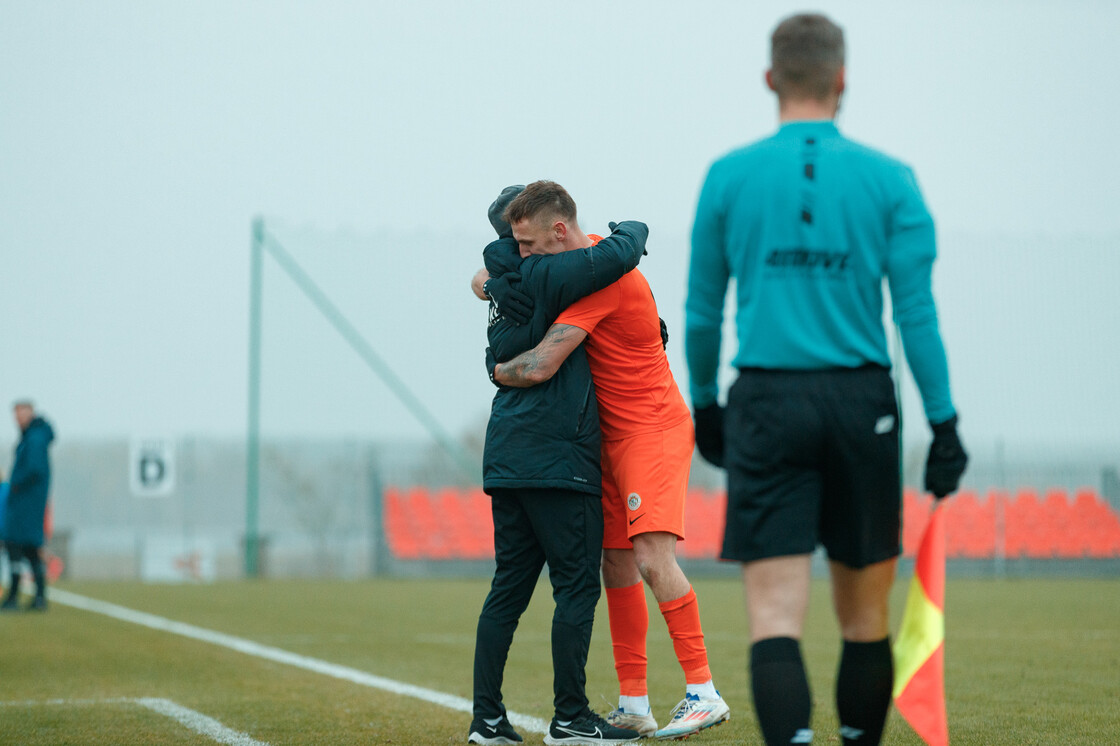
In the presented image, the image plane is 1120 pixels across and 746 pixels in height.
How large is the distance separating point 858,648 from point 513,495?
4.52 feet

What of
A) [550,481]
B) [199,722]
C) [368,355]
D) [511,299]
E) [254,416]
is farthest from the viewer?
[254,416]

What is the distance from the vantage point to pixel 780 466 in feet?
8.63

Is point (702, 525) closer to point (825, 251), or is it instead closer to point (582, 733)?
point (582, 733)

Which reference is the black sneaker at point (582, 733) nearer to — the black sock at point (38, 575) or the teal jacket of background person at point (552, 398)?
the teal jacket of background person at point (552, 398)

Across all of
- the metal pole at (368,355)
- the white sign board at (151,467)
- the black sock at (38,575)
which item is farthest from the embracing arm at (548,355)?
the white sign board at (151,467)

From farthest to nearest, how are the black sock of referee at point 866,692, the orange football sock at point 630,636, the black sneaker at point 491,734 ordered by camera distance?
the orange football sock at point 630,636, the black sneaker at point 491,734, the black sock of referee at point 866,692

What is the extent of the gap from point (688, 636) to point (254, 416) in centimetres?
1586

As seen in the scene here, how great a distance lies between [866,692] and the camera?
9.20 feet

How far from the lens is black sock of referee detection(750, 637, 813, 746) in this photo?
258 centimetres

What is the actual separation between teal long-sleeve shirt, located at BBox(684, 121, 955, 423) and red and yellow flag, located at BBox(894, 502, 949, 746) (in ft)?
1.26

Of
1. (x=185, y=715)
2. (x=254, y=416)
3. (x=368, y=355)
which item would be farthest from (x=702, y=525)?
(x=185, y=715)

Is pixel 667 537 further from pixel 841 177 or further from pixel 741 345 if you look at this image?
pixel 841 177

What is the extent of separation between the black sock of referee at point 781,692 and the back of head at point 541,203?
165cm

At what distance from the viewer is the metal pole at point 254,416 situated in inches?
742
